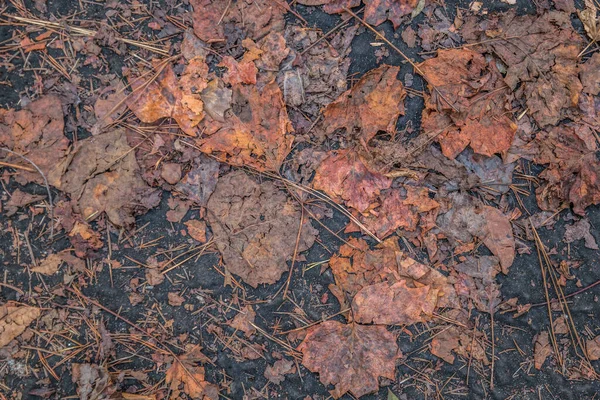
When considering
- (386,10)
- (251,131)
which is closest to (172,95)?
(251,131)

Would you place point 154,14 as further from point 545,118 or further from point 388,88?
point 545,118

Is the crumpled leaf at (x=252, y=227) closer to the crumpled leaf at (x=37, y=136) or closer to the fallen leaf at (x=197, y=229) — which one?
the fallen leaf at (x=197, y=229)

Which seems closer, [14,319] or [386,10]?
[14,319]

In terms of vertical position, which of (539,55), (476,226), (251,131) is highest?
(539,55)

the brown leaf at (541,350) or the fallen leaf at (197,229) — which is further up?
the fallen leaf at (197,229)

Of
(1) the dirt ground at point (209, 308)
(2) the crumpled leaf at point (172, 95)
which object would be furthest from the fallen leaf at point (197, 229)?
(2) the crumpled leaf at point (172, 95)

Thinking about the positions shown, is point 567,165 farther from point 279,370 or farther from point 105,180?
point 105,180
